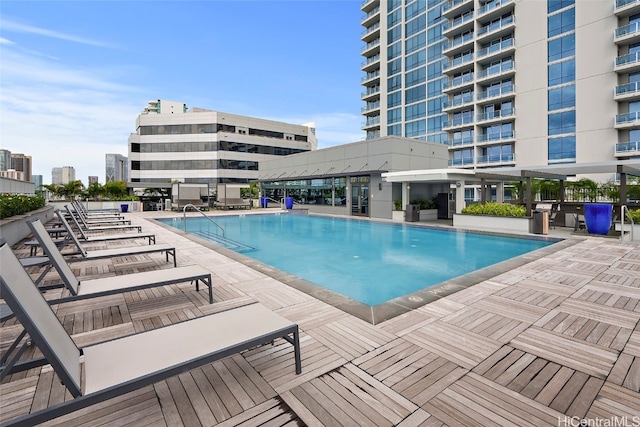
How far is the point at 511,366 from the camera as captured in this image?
9.16 feet

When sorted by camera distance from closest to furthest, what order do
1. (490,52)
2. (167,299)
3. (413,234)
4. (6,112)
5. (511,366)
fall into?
(511,366), (167,299), (6,112), (413,234), (490,52)

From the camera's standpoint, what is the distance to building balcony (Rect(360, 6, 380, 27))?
46.7 meters

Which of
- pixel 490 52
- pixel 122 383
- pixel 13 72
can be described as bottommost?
pixel 122 383

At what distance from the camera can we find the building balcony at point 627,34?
24808 millimetres

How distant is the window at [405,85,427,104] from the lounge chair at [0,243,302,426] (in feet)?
146

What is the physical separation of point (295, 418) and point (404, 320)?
2.02m

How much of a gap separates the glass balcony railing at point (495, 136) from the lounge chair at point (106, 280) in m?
36.7

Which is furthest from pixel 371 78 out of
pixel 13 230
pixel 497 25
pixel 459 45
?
pixel 13 230

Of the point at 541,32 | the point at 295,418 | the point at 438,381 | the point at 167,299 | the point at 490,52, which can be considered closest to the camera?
the point at 295,418

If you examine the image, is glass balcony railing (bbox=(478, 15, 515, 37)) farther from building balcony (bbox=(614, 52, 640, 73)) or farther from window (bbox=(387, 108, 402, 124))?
window (bbox=(387, 108, 402, 124))

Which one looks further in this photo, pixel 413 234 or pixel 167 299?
pixel 413 234

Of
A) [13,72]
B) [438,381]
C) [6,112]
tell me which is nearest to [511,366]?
[438,381]

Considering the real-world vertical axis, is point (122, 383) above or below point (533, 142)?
below

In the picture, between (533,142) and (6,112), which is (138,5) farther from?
(533,142)
